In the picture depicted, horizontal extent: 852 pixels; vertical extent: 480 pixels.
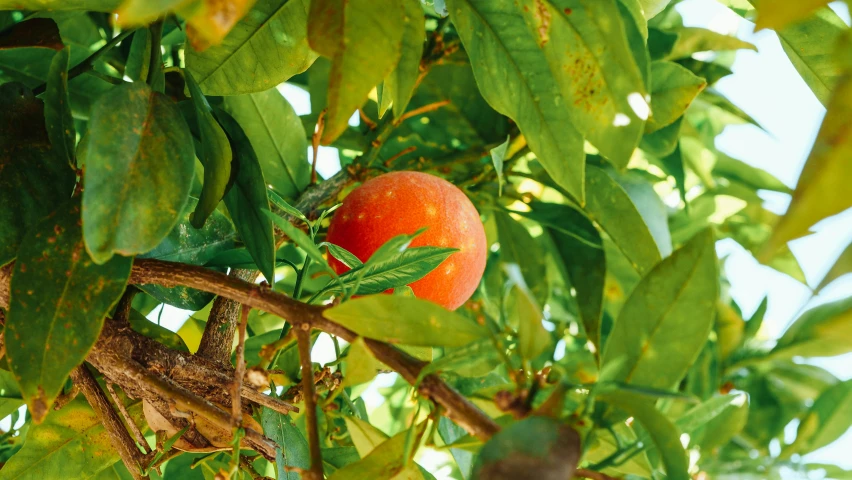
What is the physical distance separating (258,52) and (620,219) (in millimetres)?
423

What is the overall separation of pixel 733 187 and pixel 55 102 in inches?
42.7

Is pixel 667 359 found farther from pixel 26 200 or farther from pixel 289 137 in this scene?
pixel 289 137

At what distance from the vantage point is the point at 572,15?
47 cm

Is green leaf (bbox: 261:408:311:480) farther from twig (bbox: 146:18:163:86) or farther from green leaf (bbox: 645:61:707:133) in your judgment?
green leaf (bbox: 645:61:707:133)

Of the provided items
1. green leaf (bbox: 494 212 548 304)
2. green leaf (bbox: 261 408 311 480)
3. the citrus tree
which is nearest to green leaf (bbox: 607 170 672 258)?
the citrus tree

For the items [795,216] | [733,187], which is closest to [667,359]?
[795,216]

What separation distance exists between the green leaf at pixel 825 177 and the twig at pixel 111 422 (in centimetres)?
50

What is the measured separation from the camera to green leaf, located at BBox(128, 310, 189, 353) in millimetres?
676

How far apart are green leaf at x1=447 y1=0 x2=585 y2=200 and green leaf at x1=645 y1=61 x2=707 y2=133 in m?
0.24

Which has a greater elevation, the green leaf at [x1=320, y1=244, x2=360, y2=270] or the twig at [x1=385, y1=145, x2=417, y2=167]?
the twig at [x1=385, y1=145, x2=417, y2=167]

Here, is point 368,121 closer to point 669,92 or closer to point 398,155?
point 398,155

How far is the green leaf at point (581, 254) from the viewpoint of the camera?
0.87 meters

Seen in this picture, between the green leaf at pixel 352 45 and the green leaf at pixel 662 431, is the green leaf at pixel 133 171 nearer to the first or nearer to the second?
the green leaf at pixel 352 45

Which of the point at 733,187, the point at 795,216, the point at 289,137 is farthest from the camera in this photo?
the point at 733,187
